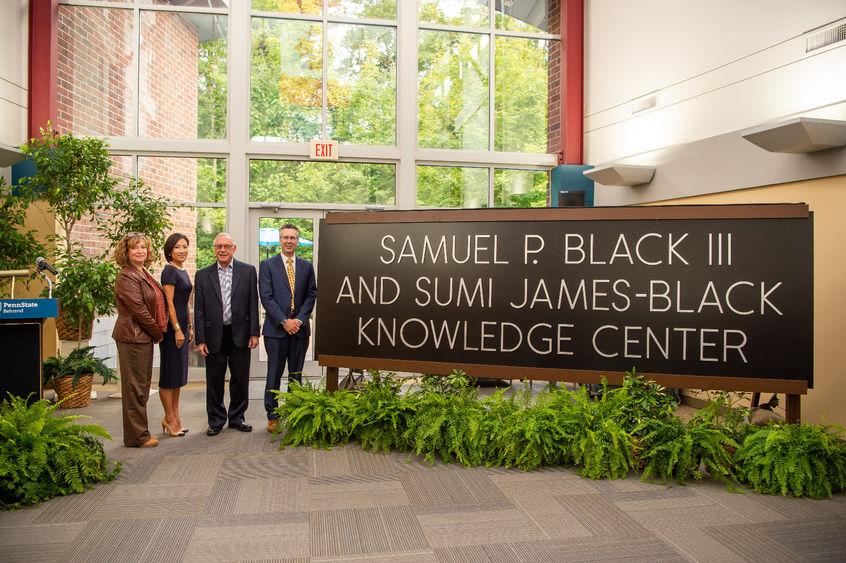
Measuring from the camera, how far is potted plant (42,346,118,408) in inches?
224

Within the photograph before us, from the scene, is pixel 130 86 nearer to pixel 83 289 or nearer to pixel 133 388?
pixel 83 289

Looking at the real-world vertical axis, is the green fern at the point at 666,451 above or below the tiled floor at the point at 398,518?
above

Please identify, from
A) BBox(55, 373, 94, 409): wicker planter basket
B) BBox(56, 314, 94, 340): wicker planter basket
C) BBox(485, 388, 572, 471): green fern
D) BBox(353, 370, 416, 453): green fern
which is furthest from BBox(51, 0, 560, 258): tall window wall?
BBox(485, 388, 572, 471): green fern

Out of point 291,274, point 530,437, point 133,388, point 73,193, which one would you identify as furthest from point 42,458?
point 73,193

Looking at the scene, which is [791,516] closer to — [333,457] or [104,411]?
[333,457]

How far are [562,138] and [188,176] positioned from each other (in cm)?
478

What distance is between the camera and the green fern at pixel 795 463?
10.8 feet

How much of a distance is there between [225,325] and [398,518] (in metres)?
2.36

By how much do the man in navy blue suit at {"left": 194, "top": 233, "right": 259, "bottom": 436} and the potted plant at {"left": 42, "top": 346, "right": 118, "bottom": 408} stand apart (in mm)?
1838

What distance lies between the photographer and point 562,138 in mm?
8047

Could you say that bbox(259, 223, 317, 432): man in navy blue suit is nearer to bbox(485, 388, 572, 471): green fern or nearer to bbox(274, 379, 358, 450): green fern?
bbox(274, 379, 358, 450): green fern

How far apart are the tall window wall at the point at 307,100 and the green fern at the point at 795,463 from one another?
505cm

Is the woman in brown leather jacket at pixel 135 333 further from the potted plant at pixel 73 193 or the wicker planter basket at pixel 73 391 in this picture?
the wicker planter basket at pixel 73 391

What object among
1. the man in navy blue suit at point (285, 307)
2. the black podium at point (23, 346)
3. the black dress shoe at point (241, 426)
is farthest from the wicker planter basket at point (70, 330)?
the man in navy blue suit at point (285, 307)
